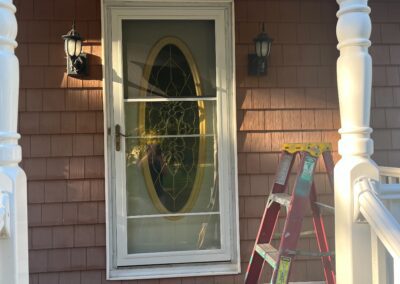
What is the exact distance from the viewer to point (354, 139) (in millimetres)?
2012

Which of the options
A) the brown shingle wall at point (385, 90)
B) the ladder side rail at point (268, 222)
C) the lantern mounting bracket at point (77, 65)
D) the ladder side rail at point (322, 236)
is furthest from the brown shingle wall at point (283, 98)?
the lantern mounting bracket at point (77, 65)

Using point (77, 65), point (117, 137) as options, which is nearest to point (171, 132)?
point (117, 137)

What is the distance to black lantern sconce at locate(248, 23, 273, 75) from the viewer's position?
10.2 feet

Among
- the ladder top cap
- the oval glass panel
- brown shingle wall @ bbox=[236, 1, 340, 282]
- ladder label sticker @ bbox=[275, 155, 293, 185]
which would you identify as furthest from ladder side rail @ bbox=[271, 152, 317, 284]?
the oval glass panel

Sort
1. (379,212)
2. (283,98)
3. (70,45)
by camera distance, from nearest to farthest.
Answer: (379,212) → (70,45) → (283,98)

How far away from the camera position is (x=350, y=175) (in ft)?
6.56

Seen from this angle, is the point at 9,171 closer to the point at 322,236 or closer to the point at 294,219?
the point at 294,219

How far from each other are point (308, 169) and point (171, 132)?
111cm

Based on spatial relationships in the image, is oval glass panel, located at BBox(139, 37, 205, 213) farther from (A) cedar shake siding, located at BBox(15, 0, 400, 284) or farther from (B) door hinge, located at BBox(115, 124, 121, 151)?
(A) cedar shake siding, located at BBox(15, 0, 400, 284)

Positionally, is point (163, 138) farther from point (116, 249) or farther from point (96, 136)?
point (116, 249)

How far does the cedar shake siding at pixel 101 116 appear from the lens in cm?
305

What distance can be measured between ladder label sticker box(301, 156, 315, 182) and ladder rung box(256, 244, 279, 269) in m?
0.44

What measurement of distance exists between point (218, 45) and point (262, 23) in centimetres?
36

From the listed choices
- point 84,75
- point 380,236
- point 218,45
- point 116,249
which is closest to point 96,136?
point 84,75
